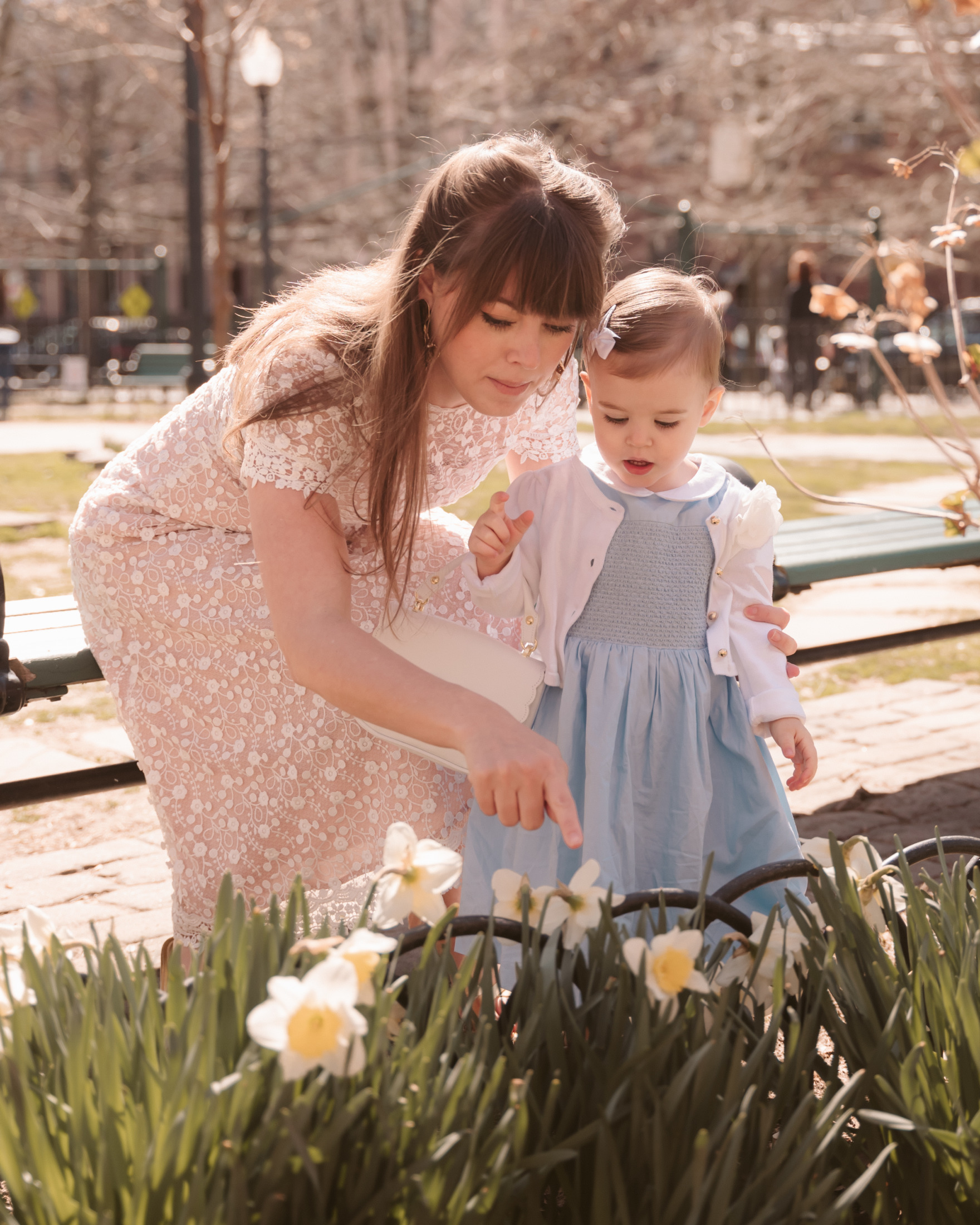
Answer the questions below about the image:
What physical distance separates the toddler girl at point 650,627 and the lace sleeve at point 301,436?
0.26 meters

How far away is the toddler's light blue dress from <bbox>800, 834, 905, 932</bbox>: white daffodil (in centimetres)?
41

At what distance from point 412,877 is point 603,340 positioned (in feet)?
3.40

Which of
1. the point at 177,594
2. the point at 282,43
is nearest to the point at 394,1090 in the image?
the point at 177,594

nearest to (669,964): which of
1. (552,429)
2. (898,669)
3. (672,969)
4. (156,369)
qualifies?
(672,969)

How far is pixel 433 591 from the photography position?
88.0 inches

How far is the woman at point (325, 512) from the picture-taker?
2.03 meters

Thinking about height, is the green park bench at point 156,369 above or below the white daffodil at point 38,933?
below

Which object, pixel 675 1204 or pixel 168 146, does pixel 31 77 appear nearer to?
pixel 168 146

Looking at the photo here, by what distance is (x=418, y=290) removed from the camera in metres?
2.10

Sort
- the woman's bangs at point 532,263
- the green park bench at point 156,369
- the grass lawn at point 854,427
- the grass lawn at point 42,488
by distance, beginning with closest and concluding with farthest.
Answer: the woman's bangs at point 532,263 < the grass lawn at point 42,488 < the grass lawn at point 854,427 < the green park bench at point 156,369

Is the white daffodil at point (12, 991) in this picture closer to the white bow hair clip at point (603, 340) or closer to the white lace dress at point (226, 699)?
the white lace dress at point (226, 699)

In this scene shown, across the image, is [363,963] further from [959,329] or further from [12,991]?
[959,329]

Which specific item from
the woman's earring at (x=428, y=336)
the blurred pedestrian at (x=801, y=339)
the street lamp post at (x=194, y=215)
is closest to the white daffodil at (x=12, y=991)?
the woman's earring at (x=428, y=336)

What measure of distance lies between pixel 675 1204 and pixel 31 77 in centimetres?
3336
